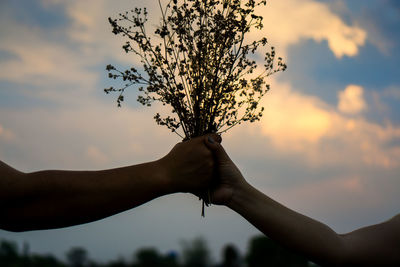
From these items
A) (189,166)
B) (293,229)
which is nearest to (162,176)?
(189,166)

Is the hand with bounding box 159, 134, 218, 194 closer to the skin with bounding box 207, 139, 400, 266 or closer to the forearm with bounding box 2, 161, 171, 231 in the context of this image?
the skin with bounding box 207, 139, 400, 266

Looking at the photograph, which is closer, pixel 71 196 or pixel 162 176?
pixel 71 196

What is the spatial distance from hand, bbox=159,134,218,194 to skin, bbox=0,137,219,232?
0.03 meters

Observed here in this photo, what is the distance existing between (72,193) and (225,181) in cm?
157

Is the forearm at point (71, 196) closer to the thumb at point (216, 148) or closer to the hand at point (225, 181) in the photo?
the thumb at point (216, 148)

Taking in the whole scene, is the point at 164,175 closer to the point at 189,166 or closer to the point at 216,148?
the point at 189,166

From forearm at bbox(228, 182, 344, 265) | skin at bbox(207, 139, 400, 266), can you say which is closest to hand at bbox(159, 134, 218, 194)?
skin at bbox(207, 139, 400, 266)

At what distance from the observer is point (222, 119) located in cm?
401

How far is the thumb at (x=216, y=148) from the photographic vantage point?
370cm

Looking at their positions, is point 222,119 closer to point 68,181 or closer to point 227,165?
point 227,165

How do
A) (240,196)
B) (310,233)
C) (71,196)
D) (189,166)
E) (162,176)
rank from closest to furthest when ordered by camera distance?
(71,196)
(162,176)
(189,166)
(310,233)
(240,196)

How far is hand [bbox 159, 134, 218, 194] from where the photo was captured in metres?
3.28

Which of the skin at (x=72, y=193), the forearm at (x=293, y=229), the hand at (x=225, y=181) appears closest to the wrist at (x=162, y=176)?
the skin at (x=72, y=193)

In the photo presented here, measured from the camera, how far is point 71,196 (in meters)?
2.78
